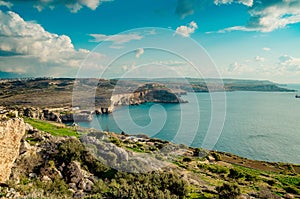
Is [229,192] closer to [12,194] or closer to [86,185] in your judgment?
[86,185]

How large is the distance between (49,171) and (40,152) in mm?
2554

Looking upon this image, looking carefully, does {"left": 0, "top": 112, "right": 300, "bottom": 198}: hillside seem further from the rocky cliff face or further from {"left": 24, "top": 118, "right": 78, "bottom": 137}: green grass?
{"left": 24, "top": 118, "right": 78, "bottom": 137}: green grass

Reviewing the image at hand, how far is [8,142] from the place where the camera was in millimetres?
9453

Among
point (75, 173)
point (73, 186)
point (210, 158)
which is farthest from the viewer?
point (210, 158)

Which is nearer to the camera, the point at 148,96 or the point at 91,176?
the point at 91,176

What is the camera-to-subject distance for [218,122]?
67.8m

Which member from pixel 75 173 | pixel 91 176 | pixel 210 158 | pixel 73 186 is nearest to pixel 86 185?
pixel 73 186

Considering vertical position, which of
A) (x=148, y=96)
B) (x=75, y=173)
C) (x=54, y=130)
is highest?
(x=75, y=173)

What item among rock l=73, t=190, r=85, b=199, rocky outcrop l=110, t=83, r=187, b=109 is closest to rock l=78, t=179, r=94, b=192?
rock l=73, t=190, r=85, b=199

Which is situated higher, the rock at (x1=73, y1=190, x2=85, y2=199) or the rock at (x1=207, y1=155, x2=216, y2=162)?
the rock at (x1=73, y1=190, x2=85, y2=199)

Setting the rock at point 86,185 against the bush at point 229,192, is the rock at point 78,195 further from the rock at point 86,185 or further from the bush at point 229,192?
the bush at point 229,192

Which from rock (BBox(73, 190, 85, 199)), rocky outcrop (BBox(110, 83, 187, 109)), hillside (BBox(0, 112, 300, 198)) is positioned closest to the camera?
hillside (BBox(0, 112, 300, 198))

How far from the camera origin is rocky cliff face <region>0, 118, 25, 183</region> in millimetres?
9125

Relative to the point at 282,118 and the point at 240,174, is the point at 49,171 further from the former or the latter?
the point at 282,118
